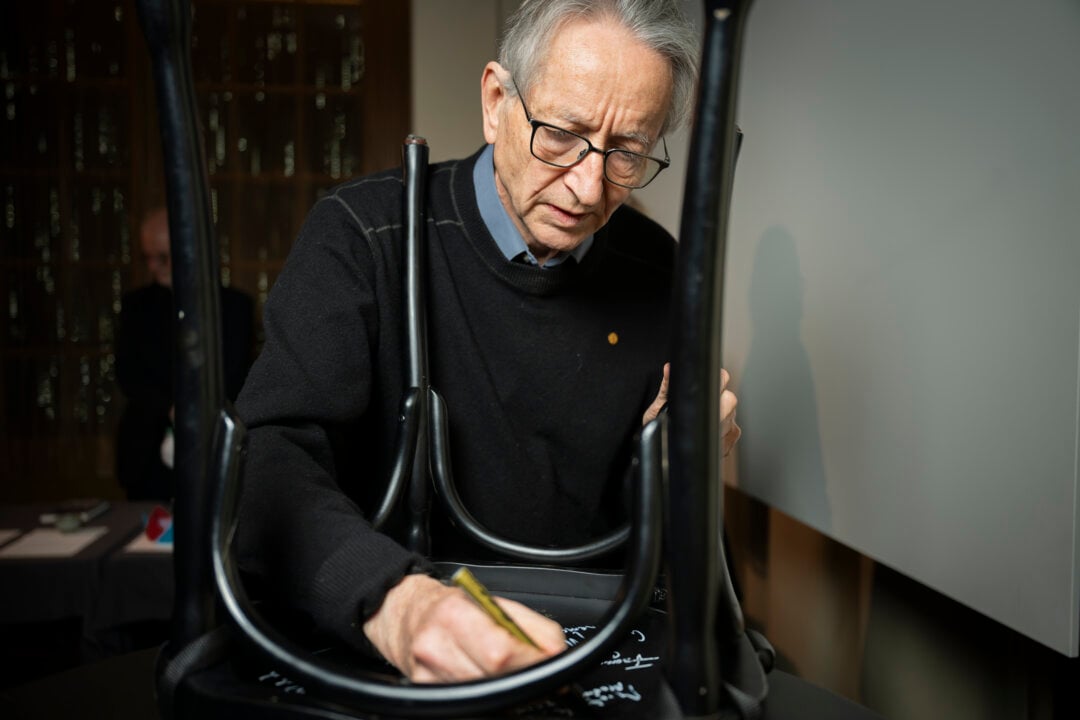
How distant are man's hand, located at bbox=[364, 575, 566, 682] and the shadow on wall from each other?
36.6 inches

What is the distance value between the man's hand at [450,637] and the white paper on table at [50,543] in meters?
2.27

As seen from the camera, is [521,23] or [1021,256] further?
[521,23]

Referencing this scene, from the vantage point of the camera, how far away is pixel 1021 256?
0.87 meters

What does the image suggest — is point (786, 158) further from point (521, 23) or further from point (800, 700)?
point (800, 700)

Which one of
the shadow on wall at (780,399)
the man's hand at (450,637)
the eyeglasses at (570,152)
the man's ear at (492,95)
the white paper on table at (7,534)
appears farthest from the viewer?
the white paper on table at (7,534)

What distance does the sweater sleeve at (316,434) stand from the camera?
60 cm

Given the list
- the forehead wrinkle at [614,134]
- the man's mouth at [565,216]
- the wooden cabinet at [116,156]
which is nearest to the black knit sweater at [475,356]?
the man's mouth at [565,216]

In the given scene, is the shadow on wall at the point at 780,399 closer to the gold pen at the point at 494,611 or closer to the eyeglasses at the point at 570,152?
the eyeglasses at the point at 570,152

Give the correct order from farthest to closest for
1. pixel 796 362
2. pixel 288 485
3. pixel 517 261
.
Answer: pixel 796 362 < pixel 517 261 < pixel 288 485

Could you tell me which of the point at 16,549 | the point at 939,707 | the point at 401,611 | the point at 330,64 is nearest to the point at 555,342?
the point at 401,611

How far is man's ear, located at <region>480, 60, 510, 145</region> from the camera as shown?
3.42ft

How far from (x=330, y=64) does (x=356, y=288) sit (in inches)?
153

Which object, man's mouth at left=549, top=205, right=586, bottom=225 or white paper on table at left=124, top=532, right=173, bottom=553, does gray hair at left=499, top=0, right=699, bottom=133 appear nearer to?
man's mouth at left=549, top=205, right=586, bottom=225

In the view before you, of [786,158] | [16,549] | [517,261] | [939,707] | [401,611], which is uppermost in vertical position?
[786,158]
